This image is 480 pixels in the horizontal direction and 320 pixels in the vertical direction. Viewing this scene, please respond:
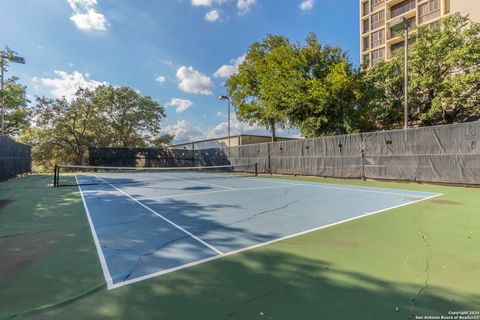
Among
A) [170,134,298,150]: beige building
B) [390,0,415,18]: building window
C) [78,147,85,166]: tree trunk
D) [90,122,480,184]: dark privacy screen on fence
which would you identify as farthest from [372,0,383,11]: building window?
[78,147,85,166]: tree trunk

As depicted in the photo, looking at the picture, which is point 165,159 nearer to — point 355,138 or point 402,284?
point 355,138

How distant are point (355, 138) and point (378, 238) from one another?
10.2 metres

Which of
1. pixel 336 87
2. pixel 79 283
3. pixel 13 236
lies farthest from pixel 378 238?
pixel 336 87

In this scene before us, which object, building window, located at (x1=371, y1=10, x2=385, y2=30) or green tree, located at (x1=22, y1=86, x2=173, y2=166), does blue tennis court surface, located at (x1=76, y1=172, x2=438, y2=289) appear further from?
building window, located at (x1=371, y1=10, x2=385, y2=30)

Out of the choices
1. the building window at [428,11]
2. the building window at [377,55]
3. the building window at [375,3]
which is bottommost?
the building window at [377,55]

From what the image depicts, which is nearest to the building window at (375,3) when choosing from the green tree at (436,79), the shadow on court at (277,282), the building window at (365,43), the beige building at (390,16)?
the beige building at (390,16)

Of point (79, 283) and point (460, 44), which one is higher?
point (460, 44)

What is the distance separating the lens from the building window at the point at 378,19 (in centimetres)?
3366

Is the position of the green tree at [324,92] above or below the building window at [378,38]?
below

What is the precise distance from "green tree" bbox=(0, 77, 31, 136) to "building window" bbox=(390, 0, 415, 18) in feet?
141

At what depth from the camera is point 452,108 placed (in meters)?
16.5

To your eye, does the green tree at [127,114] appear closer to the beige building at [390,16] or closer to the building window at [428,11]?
the beige building at [390,16]

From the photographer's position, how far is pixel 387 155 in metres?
11.9

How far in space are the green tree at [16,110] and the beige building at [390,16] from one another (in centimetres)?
3337
